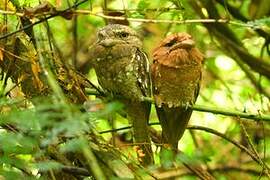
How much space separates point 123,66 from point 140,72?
91 millimetres

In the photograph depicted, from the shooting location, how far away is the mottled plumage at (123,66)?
302 centimetres

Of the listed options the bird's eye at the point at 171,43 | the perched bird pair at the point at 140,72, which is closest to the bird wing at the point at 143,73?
the perched bird pair at the point at 140,72

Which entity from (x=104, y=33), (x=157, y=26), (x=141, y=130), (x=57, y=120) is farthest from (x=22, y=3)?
(x=157, y=26)

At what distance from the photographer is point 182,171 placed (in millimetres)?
4184

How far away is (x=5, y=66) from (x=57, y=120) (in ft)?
3.24

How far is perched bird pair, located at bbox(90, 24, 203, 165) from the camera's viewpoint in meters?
2.98

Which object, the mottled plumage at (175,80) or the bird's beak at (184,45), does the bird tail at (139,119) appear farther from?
the bird's beak at (184,45)

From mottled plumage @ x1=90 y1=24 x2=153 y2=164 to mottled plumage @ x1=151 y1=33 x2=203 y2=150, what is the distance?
0.26ft

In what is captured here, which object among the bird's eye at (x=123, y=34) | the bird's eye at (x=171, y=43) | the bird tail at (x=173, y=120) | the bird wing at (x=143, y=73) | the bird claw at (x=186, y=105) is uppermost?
the bird's eye at (x=123, y=34)

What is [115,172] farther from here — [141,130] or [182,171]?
[182,171]

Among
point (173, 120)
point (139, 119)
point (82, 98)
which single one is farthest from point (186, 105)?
point (82, 98)

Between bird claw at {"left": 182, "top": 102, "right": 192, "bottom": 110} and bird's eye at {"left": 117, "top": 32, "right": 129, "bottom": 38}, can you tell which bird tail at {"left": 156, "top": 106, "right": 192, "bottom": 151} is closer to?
bird claw at {"left": 182, "top": 102, "right": 192, "bottom": 110}

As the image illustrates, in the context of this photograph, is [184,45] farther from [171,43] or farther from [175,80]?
[175,80]

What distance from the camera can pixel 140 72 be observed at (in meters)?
3.07
